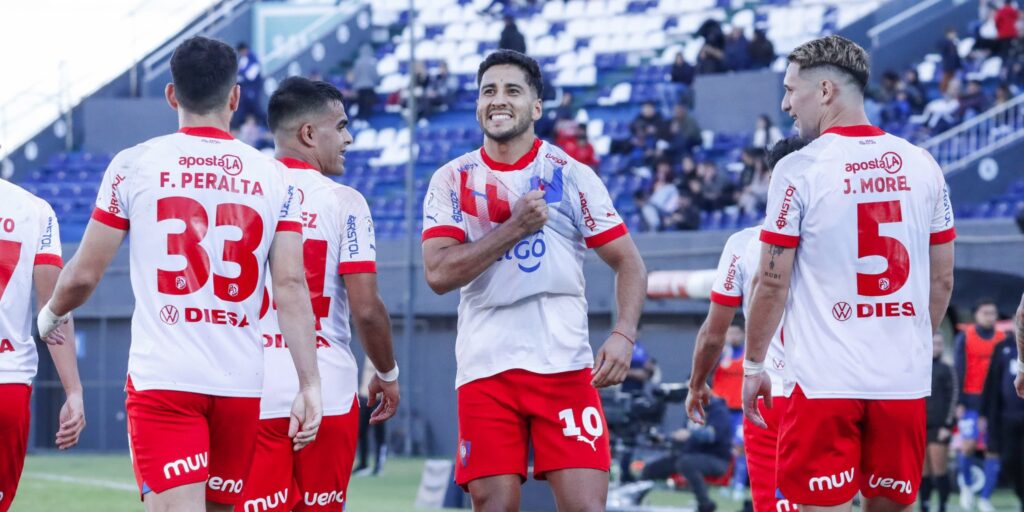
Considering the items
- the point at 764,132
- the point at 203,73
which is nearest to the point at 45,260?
the point at 203,73

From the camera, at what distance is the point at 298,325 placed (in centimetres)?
571

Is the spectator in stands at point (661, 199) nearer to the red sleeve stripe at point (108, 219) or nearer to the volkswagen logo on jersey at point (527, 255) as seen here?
the volkswagen logo on jersey at point (527, 255)

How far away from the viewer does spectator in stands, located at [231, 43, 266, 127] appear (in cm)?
2869

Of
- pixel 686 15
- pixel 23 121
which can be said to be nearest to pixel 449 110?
pixel 686 15

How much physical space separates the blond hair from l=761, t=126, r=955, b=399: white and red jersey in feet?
0.90

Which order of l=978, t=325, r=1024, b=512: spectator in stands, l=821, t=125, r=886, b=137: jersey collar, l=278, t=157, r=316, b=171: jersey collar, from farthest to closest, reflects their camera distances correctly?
l=978, t=325, r=1024, b=512: spectator in stands < l=278, t=157, r=316, b=171: jersey collar < l=821, t=125, r=886, b=137: jersey collar

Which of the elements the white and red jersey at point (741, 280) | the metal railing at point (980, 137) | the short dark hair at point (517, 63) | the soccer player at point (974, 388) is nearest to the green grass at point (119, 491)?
the soccer player at point (974, 388)

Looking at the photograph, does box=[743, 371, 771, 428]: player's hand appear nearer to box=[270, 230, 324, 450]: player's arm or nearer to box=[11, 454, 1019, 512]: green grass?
box=[270, 230, 324, 450]: player's arm

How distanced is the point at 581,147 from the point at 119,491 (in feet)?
31.8

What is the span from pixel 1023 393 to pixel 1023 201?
43.6ft

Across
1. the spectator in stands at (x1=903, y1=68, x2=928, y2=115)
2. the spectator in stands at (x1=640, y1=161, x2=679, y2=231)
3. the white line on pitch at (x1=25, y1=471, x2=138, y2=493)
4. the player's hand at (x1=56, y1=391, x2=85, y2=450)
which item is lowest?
the white line on pitch at (x1=25, y1=471, x2=138, y2=493)

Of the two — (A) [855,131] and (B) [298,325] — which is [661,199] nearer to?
(A) [855,131]

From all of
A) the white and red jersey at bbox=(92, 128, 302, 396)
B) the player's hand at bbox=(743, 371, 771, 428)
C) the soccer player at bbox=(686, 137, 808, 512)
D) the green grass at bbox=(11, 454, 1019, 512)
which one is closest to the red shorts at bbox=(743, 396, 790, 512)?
the soccer player at bbox=(686, 137, 808, 512)

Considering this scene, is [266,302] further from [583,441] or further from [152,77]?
[152,77]
